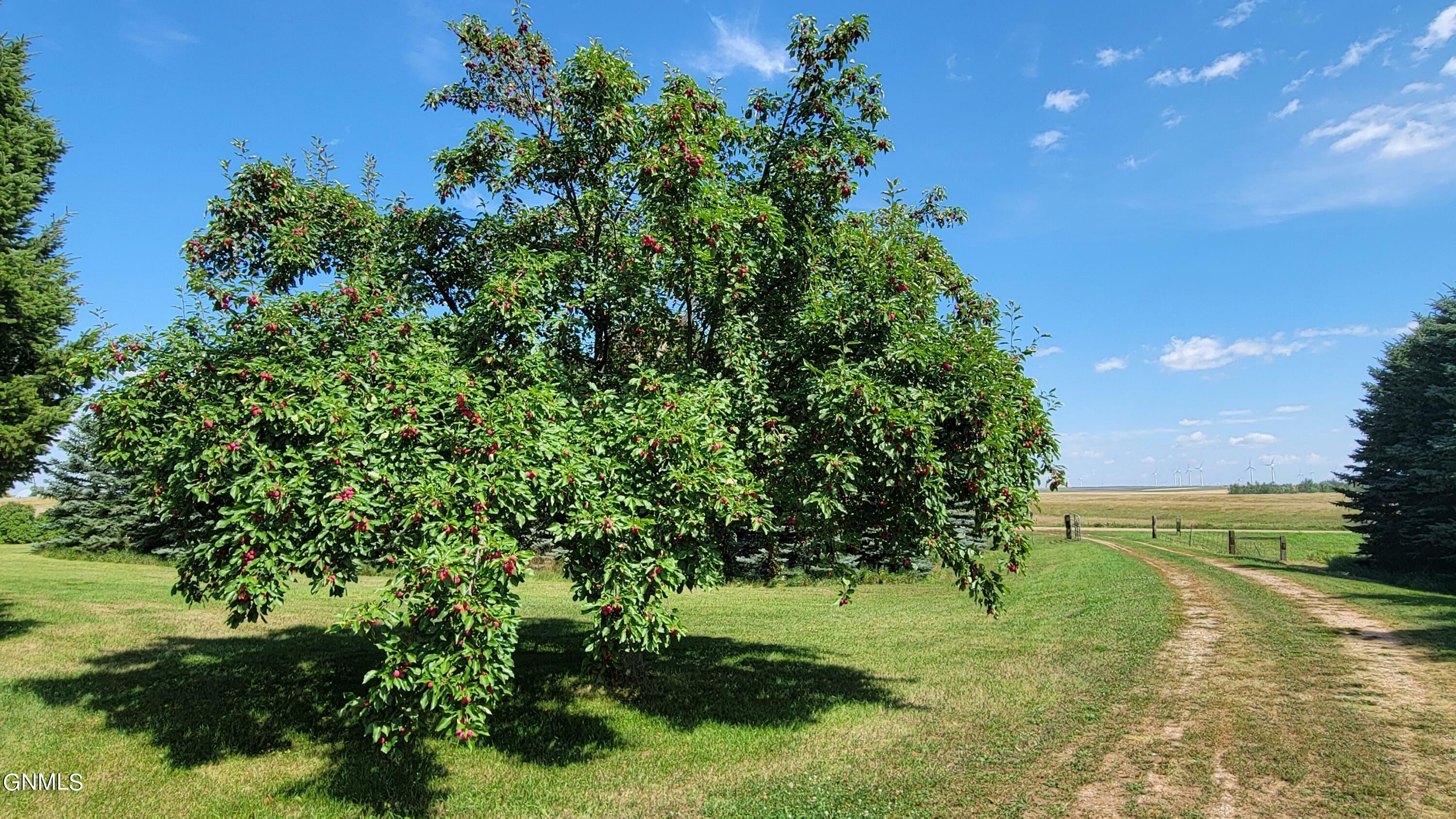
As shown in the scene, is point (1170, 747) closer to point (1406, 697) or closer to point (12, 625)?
point (1406, 697)

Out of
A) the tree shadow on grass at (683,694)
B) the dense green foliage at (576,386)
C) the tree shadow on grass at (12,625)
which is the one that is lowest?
the tree shadow on grass at (683,694)

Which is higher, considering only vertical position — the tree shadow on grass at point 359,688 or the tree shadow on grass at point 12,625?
the tree shadow on grass at point 12,625

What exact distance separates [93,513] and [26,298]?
2620cm

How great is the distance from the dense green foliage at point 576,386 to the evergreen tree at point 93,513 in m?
31.1

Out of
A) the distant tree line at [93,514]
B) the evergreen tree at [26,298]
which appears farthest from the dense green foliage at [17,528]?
the evergreen tree at [26,298]

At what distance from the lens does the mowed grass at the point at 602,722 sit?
27.2 feet

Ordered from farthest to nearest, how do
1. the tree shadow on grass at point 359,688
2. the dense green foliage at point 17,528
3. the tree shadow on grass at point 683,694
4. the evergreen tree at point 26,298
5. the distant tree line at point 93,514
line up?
the dense green foliage at point 17,528 → the distant tree line at point 93,514 → the evergreen tree at point 26,298 → the tree shadow on grass at point 683,694 → the tree shadow on grass at point 359,688

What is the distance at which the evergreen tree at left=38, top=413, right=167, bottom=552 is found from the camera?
3341 centimetres

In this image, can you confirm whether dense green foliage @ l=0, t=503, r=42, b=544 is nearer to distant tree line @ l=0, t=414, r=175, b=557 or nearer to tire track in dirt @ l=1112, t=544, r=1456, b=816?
distant tree line @ l=0, t=414, r=175, b=557

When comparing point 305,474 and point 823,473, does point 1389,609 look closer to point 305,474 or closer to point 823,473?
point 823,473

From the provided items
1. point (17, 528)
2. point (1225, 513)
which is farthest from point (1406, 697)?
point (1225, 513)

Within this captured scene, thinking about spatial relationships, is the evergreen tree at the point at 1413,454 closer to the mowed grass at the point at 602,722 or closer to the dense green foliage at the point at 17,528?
the mowed grass at the point at 602,722

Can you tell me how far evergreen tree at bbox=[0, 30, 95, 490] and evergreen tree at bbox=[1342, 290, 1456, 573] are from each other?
1541 inches

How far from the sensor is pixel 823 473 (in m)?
9.88
